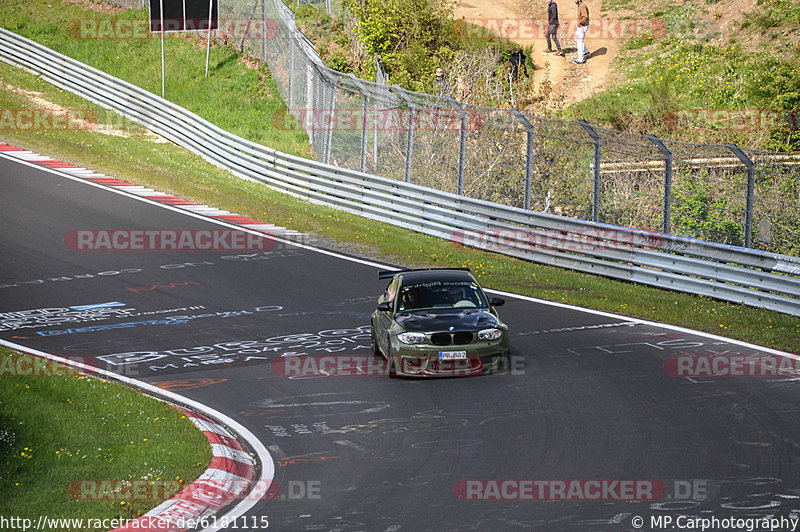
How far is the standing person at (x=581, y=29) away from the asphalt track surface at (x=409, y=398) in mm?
23385

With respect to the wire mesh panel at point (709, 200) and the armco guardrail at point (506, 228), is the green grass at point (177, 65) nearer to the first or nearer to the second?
the armco guardrail at point (506, 228)

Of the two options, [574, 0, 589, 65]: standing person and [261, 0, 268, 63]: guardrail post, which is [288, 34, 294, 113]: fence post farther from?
[574, 0, 589, 65]: standing person

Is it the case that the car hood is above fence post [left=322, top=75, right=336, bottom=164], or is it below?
below

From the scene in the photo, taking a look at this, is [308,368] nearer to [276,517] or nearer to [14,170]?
[276,517]

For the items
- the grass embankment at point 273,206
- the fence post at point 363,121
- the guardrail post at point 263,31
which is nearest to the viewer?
the grass embankment at point 273,206

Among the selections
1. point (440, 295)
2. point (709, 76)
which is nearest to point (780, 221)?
point (440, 295)

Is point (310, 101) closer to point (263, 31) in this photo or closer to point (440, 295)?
point (263, 31)

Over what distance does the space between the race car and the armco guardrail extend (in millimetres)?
5914

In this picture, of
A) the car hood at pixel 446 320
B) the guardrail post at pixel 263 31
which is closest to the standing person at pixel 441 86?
the guardrail post at pixel 263 31

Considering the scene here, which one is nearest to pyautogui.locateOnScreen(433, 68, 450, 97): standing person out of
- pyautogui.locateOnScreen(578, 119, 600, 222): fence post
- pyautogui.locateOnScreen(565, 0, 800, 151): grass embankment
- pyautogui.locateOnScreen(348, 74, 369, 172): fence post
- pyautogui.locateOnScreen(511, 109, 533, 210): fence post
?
pyautogui.locateOnScreen(348, 74, 369, 172): fence post

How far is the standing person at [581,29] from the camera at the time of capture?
132 ft

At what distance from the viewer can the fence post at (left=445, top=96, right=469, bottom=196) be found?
22219 millimetres

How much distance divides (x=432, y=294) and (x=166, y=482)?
19.1 feet

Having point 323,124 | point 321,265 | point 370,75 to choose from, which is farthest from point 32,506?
point 370,75
